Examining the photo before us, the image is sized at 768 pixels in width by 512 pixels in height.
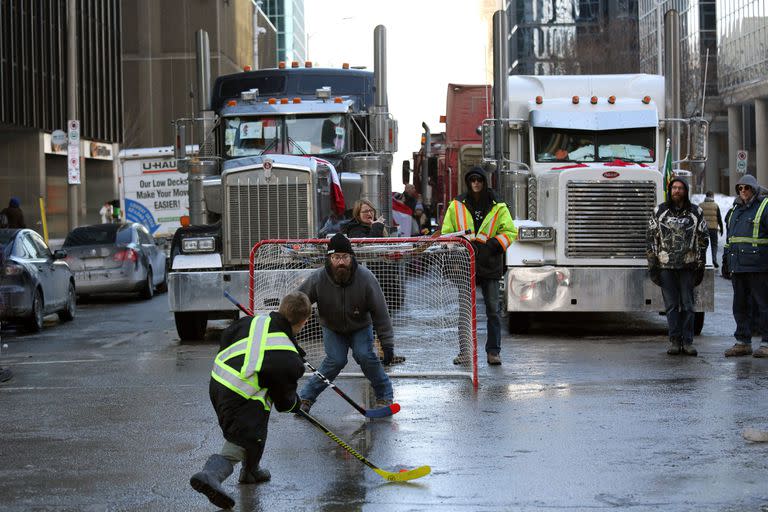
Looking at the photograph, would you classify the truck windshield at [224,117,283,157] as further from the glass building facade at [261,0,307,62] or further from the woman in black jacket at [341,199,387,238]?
the glass building facade at [261,0,307,62]

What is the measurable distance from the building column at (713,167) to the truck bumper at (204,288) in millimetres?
68804

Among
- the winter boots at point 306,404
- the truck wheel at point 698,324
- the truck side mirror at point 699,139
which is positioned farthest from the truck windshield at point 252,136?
the winter boots at point 306,404

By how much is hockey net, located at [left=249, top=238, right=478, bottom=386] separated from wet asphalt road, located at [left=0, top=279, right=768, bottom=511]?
2.07ft

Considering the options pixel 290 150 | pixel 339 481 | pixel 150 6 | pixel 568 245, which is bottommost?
pixel 339 481

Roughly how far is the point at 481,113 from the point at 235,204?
1577 centimetres

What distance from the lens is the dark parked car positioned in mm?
18953

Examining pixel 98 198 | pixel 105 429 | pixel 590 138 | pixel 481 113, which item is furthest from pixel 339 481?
pixel 98 198

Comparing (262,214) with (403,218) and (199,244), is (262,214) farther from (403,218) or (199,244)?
(403,218)

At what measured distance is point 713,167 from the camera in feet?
279

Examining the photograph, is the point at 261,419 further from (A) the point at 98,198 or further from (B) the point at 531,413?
(A) the point at 98,198

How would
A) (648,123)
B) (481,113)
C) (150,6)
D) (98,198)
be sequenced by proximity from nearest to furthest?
(648,123), (481,113), (98,198), (150,6)

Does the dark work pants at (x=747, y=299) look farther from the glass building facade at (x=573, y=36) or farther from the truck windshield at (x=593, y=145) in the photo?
the glass building facade at (x=573, y=36)

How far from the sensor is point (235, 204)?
17.0m

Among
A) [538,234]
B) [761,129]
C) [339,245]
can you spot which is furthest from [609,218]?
[761,129]
